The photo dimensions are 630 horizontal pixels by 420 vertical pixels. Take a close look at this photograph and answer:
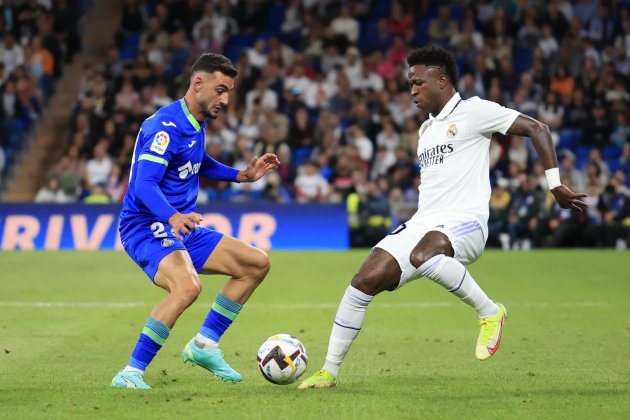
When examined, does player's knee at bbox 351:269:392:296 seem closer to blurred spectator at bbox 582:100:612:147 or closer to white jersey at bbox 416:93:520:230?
white jersey at bbox 416:93:520:230

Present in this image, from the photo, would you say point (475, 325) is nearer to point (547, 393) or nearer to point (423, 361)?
point (423, 361)

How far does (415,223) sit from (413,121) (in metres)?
14.6

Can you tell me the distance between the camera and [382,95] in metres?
22.2

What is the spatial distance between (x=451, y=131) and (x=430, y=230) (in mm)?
746

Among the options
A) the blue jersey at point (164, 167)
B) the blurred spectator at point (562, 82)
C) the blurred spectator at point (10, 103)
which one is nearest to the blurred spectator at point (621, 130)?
the blurred spectator at point (562, 82)

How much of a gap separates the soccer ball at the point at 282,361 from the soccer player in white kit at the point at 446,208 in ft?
0.43

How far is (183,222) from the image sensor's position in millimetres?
6578

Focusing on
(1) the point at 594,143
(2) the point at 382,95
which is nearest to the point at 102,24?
(2) the point at 382,95

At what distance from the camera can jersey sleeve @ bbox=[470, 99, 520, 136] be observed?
7.19m

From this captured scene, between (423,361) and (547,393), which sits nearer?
(547,393)

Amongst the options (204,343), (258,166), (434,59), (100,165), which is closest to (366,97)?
(100,165)

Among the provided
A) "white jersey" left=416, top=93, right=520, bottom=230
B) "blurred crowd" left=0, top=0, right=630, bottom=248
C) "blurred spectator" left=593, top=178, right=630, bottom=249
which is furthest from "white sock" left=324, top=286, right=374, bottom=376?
"blurred spectator" left=593, top=178, right=630, bottom=249

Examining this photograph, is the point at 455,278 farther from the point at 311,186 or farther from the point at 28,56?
the point at 28,56

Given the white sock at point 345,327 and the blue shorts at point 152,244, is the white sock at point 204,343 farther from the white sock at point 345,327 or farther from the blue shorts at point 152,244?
the white sock at point 345,327
